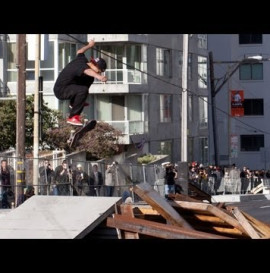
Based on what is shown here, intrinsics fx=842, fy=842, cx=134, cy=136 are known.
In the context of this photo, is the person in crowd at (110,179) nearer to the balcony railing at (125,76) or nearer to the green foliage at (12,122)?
the green foliage at (12,122)

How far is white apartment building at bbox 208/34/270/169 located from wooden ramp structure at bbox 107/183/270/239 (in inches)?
1927

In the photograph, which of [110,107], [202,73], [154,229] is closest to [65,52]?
[110,107]

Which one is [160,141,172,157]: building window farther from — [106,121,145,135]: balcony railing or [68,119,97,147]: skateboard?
[68,119,97,147]: skateboard

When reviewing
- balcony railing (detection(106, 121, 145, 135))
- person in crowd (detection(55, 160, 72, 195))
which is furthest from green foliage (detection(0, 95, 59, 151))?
person in crowd (detection(55, 160, 72, 195))

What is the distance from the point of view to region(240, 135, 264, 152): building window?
61.4 meters

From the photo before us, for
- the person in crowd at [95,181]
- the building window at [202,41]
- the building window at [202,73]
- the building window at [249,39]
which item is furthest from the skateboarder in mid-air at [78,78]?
the building window at [249,39]

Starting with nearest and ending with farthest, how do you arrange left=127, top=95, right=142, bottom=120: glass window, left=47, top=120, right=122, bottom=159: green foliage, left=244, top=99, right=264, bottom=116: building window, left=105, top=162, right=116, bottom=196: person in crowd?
1. left=105, top=162, right=116, bottom=196: person in crowd
2. left=47, top=120, right=122, bottom=159: green foliage
3. left=127, top=95, right=142, bottom=120: glass window
4. left=244, top=99, right=264, bottom=116: building window

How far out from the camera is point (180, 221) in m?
8.09

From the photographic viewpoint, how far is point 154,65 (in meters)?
39.5

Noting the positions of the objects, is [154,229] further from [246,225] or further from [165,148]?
[165,148]
